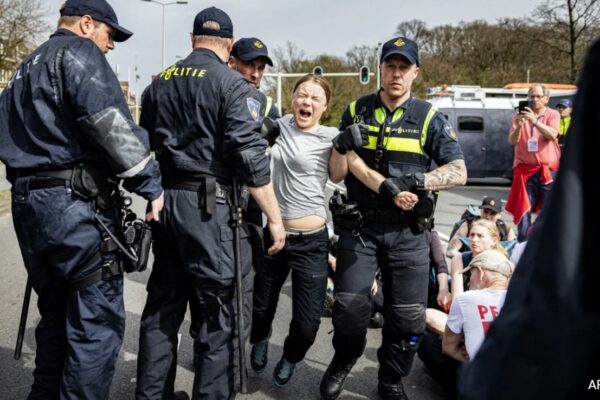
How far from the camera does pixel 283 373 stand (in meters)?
3.52

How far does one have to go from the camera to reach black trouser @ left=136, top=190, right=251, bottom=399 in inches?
110

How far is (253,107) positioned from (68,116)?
0.85 m

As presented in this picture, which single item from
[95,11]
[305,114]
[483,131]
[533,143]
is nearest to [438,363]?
[305,114]

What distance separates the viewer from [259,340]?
370 cm

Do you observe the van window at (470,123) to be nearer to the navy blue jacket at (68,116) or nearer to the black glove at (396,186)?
the black glove at (396,186)

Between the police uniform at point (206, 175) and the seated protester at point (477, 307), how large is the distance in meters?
1.12

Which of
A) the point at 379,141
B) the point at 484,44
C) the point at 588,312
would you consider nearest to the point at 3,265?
the point at 379,141

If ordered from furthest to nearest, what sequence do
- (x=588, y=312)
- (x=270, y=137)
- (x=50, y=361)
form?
(x=270, y=137) < (x=50, y=361) < (x=588, y=312)

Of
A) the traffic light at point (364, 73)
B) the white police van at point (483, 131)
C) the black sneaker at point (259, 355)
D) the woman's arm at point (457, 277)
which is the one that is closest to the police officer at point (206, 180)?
the black sneaker at point (259, 355)

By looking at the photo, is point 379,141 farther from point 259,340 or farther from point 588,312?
point 588,312

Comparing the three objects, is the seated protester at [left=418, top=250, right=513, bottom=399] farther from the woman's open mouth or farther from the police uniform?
the woman's open mouth

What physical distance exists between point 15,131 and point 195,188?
2.71ft

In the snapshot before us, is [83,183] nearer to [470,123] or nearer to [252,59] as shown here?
[252,59]

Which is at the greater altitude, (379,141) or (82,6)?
(82,6)
